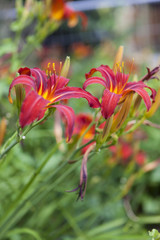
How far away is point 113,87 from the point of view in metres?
0.78

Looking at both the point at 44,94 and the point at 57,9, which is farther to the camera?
the point at 57,9

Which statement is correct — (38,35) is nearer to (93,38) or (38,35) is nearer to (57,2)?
(57,2)

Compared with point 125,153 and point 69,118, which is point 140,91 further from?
point 125,153

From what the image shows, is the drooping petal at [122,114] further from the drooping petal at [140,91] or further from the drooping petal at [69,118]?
the drooping petal at [69,118]

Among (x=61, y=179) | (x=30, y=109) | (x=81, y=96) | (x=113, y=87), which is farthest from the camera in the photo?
(x=61, y=179)

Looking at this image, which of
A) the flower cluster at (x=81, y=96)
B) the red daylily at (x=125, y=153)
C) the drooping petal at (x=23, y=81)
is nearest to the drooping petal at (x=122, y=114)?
the flower cluster at (x=81, y=96)

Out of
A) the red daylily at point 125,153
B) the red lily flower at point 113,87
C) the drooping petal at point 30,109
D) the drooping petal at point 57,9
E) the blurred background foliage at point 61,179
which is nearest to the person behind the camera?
the drooping petal at point 30,109

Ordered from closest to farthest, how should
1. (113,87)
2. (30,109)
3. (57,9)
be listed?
(30,109) < (113,87) < (57,9)

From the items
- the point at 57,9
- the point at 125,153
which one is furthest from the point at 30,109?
the point at 125,153

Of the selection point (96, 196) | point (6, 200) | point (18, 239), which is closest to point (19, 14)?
point (6, 200)

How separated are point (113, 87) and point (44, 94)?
0.55 feet

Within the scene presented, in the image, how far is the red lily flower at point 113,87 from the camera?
669 millimetres

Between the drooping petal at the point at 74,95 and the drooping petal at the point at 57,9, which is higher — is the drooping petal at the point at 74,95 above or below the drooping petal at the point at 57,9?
below

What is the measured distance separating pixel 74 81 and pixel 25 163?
1520 mm
